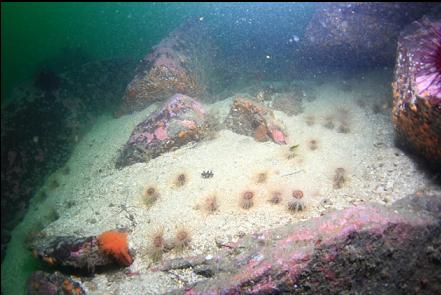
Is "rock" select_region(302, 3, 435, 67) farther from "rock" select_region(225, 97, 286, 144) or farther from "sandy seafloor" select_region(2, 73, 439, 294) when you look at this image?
"rock" select_region(225, 97, 286, 144)

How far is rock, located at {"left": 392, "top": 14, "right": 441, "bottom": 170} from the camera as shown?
4938 mm

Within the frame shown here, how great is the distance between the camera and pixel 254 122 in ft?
27.4

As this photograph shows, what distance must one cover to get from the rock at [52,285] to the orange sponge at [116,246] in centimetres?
87

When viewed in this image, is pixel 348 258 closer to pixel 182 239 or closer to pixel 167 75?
pixel 182 239

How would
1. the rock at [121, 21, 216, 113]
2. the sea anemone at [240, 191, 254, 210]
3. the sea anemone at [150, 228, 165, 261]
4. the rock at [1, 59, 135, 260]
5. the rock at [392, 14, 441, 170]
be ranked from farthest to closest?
the rock at [1, 59, 135, 260] < the rock at [121, 21, 216, 113] < the sea anemone at [240, 191, 254, 210] < the sea anemone at [150, 228, 165, 261] < the rock at [392, 14, 441, 170]

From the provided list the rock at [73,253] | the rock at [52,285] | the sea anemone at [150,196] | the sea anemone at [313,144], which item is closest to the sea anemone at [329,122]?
the sea anemone at [313,144]

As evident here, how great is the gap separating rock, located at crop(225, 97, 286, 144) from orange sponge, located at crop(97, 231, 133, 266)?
416cm

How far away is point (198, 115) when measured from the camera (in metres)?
8.51

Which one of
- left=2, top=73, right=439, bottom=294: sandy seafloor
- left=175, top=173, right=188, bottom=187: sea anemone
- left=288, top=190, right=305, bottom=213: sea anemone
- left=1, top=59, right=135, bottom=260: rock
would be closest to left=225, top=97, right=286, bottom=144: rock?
left=2, top=73, right=439, bottom=294: sandy seafloor

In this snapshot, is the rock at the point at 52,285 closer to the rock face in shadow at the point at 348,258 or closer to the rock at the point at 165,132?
the rock face in shadow at the point at 348,258

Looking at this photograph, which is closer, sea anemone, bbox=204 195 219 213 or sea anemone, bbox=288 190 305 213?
sea anemone, bbox=288 190 305 213

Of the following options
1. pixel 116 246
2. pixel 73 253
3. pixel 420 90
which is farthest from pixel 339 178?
pixel 73 253

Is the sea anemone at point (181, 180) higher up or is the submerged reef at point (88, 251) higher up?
the sea anemone at point (181, 180)

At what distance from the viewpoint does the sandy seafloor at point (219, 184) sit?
5.66 m
